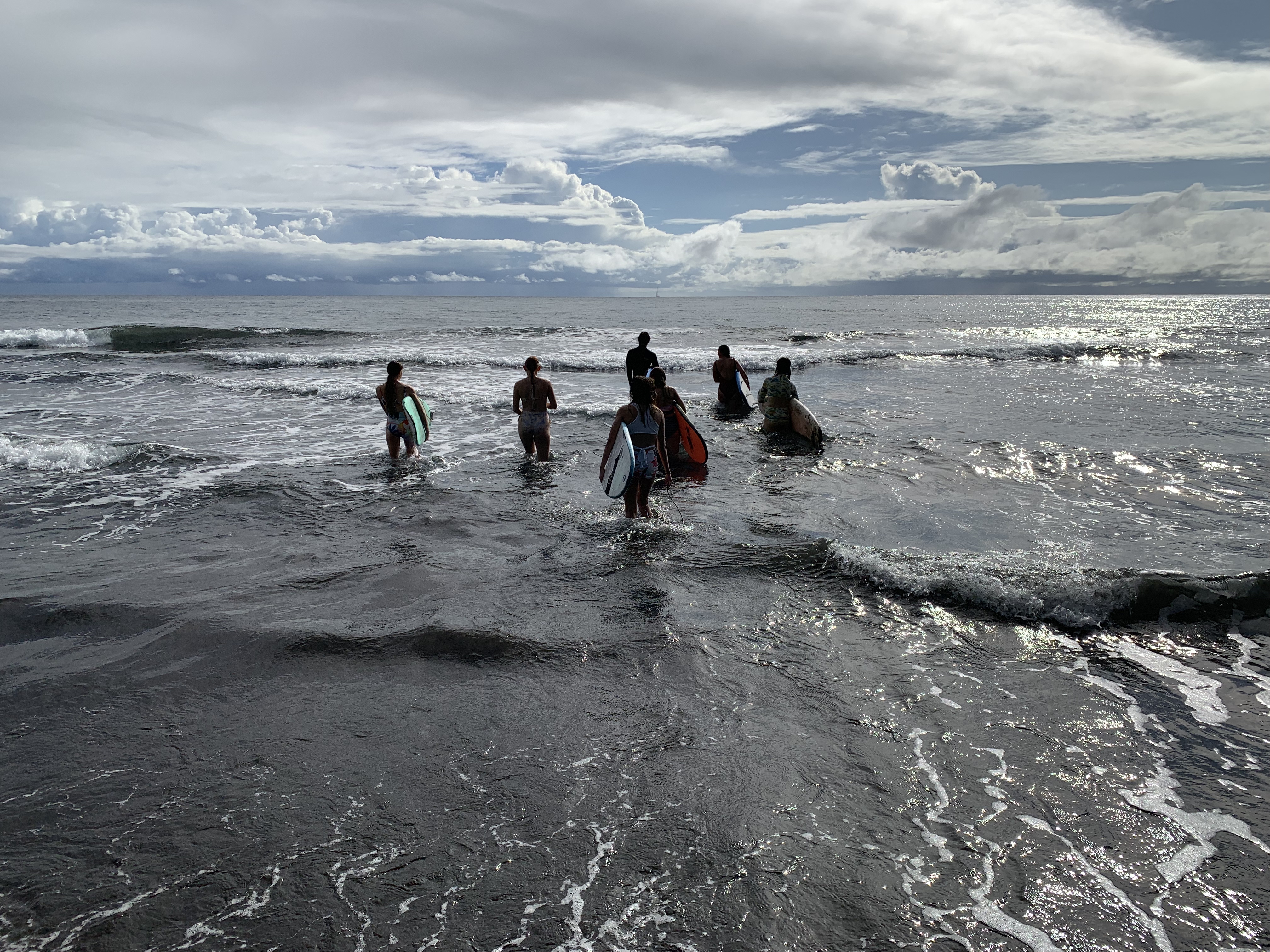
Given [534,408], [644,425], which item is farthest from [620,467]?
[534,408]

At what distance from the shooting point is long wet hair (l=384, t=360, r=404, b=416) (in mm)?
10953

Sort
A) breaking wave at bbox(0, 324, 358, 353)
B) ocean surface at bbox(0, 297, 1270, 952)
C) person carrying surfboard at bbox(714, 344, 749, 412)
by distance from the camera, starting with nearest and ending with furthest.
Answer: ocean surface at bbox(0, 297, 1270, 952), person carrying surfboard at bbox(714, 344, 749, 412), breaking wave at bbox(0, 324, 358, 353)

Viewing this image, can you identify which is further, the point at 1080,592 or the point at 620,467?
the point at 620,467

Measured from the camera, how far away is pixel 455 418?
16.0m

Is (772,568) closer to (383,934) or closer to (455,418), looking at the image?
(383,934)

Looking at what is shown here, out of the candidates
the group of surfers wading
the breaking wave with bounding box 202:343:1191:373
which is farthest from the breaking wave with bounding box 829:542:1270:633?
the breaking wave with bounding box 202:343:1191:373

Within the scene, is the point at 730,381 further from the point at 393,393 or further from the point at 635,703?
the point at 635,703

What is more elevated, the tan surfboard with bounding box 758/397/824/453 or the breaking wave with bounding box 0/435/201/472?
the tan surfboard with bounding box 758/397/824/453

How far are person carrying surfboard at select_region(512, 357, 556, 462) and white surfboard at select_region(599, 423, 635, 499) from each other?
3135 mm

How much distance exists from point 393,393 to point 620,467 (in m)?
4.76

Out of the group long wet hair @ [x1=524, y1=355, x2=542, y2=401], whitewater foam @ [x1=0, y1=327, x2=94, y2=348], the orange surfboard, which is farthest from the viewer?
whitewater foam @ [x1=0, y1=327, x2=94, y2=348]

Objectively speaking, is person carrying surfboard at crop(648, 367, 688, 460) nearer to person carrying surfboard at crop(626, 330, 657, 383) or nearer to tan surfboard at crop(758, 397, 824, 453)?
person carrying surfboard at crop(626, 330, 657, 383)

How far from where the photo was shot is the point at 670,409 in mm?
10680

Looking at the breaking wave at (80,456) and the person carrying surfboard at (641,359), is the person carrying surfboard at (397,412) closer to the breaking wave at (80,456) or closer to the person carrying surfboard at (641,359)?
the breaking wave at (80,456)
